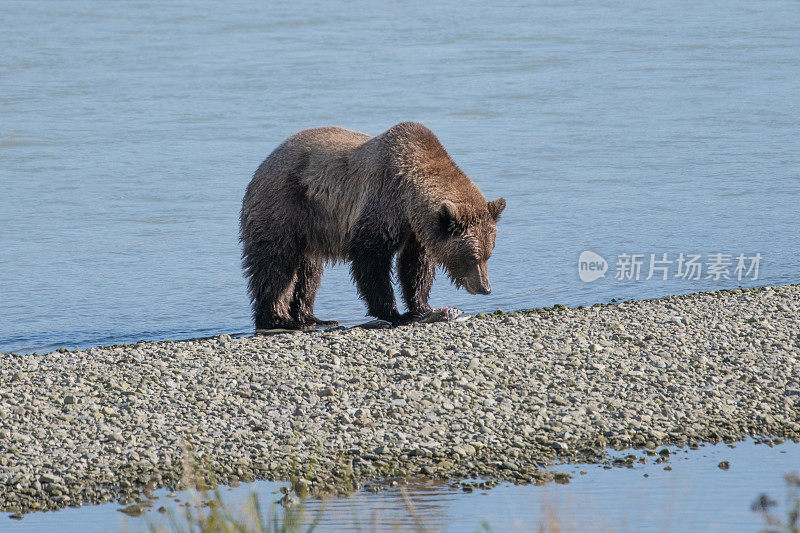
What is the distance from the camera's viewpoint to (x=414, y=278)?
9.08 m

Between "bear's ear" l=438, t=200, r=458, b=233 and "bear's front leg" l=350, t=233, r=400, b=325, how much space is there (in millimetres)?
490

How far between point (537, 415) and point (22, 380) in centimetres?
311

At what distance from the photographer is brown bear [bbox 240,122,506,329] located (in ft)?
27.8

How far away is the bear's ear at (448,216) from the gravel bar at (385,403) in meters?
0.70

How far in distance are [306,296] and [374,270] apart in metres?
1.14

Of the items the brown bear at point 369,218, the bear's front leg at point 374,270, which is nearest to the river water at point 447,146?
the brown bear at point 369,218

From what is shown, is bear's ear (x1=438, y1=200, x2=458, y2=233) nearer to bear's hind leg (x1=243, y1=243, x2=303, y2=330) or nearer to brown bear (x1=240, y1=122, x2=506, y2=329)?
brown bear (x1=240, y1=122, x2=506, y2=329)

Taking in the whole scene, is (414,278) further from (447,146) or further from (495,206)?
(447,146)

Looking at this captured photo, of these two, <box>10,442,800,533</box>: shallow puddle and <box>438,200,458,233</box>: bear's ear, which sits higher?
<box>438,200,458,233</box>: bear's ear

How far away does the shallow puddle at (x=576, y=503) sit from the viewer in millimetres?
5082

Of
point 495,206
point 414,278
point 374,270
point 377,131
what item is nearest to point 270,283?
point 374,270

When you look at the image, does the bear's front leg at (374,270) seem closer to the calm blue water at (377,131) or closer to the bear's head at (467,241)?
the bear's head at (467,241)

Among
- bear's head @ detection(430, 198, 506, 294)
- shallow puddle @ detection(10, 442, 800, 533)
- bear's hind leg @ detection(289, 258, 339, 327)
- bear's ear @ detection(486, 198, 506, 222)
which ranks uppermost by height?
bear's ear @ detection(486, 198, 506, 222)

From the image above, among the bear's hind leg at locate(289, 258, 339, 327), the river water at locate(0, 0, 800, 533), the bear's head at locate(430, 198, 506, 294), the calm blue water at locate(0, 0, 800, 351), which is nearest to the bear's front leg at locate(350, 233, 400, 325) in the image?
Answer: the bear's head at locate(430, 198, 506, 294)
